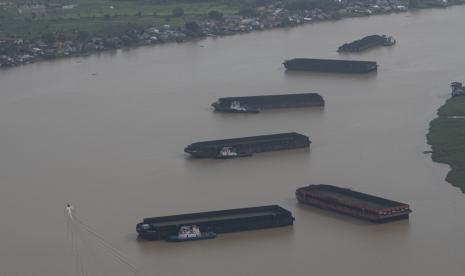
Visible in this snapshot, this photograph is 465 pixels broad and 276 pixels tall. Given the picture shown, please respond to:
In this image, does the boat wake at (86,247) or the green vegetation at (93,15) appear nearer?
the boat wake at (86,247)

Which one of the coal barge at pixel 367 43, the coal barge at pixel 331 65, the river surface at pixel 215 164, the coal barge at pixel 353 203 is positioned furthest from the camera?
the coal barge at pixel 367 43

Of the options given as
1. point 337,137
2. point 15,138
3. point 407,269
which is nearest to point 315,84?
point 337,137

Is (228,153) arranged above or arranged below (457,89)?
below

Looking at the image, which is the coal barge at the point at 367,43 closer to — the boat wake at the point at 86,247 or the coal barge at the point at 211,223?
the coal barge at the point at 211,223

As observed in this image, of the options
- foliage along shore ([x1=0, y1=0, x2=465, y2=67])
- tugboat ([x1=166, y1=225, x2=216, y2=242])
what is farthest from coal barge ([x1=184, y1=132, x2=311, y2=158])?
foliage along shore ([x1=0, y1=0, x2=465, y2=67])

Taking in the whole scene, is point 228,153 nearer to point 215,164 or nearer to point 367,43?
point 215,164

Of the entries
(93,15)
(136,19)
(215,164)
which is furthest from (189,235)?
(93,15)

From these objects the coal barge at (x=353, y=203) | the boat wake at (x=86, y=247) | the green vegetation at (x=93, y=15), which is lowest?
the boat wake at (x=86, y=247)

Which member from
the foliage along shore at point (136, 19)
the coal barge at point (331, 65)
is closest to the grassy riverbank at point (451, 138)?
the coal barge at point (331, 65)
